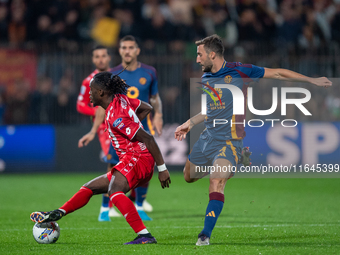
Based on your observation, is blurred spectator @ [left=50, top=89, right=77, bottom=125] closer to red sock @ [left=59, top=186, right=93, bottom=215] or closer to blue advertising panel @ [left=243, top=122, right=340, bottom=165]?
blue advertising panel @ [left=243, top=122, right=340, bottom=165]

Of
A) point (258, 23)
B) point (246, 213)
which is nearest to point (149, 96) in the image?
point (246, 213)

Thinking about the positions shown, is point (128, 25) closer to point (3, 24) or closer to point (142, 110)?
point (3, 24)

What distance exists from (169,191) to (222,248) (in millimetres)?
6038

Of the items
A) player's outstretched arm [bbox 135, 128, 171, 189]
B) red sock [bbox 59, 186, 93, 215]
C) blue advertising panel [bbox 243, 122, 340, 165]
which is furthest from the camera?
blue advertising panel [bbox 243, 122, 340, 165]

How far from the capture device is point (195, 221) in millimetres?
7125

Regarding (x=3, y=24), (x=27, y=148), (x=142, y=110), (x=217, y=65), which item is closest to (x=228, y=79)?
(x=217, y=65)

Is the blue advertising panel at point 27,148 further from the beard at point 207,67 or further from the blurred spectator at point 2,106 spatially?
the beard at point 207,67

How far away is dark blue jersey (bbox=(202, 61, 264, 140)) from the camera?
5.60m

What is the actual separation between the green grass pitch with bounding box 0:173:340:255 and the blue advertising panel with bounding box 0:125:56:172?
138 centimetres

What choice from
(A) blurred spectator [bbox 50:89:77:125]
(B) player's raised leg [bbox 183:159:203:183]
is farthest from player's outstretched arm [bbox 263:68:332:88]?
(A) blurred spectator [bbox 50:89:77:125]

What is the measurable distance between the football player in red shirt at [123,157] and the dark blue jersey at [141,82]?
2232mm

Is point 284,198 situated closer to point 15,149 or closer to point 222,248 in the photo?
point 222,248

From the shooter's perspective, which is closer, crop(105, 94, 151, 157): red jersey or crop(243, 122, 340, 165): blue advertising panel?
crop(105, 94, 151, 157): red jersey

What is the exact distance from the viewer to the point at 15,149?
44.6 feet
